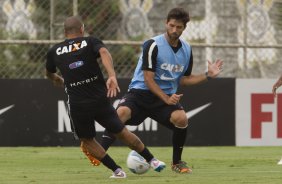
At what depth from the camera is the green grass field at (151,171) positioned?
10039 millimetres

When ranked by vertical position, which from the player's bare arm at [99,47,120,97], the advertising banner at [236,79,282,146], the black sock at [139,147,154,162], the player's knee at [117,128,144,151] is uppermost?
the player's bare arm at [99,47,120,97]

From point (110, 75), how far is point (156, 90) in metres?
1.24

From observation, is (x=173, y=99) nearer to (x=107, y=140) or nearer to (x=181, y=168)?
(x=181, y=168)

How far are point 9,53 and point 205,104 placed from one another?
137 inches

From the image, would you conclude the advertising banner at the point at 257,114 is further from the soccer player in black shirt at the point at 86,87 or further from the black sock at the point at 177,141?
the soccer player in black shirt at the point at 86,87

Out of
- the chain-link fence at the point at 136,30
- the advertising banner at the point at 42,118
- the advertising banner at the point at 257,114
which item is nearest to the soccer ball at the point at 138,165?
the advertising banner at the point at 42,118

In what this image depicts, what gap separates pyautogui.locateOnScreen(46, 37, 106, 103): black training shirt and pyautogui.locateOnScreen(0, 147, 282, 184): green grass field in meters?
0.91

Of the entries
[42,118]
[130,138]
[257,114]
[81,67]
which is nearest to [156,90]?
[130,138]

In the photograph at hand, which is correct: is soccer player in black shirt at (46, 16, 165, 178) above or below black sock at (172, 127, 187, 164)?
above

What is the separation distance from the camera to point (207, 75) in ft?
36.2

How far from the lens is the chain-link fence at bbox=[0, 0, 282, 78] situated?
53.8 ft

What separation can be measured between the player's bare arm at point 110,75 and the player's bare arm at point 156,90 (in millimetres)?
1017

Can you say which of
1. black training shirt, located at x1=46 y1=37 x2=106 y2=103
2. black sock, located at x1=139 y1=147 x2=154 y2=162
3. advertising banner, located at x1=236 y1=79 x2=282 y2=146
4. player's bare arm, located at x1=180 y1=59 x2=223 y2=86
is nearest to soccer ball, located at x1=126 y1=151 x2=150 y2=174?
black sock, located at x1=139 y1=147 x2=154 y2=162

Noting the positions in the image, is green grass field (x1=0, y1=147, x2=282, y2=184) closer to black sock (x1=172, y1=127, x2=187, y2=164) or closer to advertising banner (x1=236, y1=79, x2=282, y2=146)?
black sock (x1=172, y1=127, x2=187, y2=164)
